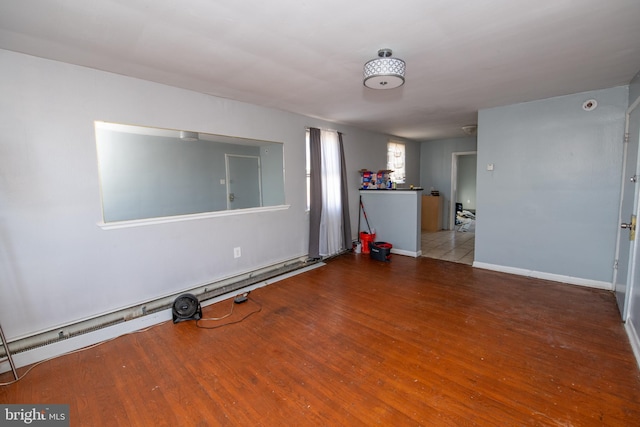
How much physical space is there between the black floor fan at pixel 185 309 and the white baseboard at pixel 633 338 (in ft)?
11.9

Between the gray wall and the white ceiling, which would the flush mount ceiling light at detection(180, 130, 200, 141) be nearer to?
the gray wall

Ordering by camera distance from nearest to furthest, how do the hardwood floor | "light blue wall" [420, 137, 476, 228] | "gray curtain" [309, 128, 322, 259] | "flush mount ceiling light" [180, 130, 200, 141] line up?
the hardwood floor
"flush mount ceiling light" [180, 130, 200, 141]
"gray curtain" [309, 128, 322, 259]
"light blue wall" [420, 137, 476, 228]

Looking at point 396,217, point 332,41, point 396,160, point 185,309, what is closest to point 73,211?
point 185,309

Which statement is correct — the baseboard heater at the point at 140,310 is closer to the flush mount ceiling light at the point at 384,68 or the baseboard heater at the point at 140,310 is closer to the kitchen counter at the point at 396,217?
the kitchen counter at the point at 396,217

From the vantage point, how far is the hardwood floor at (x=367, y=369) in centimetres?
163

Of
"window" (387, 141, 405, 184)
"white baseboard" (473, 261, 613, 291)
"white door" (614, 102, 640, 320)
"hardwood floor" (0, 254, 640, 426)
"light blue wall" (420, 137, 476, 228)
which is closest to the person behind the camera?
"hardwood floor" (0, 254, 640, 426)

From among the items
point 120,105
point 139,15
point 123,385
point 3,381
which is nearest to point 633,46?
point 139,15

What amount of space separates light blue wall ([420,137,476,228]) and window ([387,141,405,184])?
1.04 meters

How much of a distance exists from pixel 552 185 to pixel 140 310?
16.6 feet

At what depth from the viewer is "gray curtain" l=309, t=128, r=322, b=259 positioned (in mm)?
4430

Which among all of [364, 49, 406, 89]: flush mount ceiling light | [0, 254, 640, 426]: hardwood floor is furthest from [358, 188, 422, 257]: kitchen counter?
[364, 49, 406, 89]: flush mount ceiling light

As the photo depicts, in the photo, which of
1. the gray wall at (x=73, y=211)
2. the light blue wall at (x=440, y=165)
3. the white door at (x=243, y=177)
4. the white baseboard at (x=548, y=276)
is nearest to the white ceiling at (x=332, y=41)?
the gray wall at (x=73, y=211)

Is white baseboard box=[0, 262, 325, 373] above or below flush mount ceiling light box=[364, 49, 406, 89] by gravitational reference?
below

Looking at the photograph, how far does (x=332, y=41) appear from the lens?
2.04 metres
